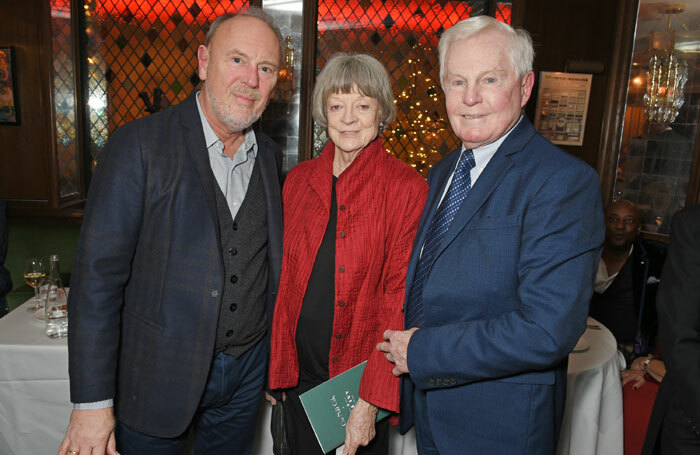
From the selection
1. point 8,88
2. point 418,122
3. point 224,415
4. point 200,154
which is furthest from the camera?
point 418,122

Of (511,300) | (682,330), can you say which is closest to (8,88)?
(511,300)

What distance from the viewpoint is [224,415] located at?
1569 mm

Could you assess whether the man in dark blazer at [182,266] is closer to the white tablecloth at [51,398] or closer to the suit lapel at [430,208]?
the suit lapel at [430,208]

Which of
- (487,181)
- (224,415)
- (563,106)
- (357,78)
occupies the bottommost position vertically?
(224,415)

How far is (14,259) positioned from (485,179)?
4059 millimetres

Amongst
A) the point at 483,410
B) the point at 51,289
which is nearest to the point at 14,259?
the point at 51,289

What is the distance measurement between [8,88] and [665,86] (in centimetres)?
520

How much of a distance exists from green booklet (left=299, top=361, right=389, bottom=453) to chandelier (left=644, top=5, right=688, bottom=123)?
348 centimetres

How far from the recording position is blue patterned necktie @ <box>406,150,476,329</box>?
1232 millimetres

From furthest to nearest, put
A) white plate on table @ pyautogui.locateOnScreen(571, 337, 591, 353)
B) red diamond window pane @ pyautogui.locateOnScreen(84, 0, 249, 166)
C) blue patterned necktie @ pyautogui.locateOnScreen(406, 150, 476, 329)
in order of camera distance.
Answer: red diamond window pane @ pyautogui.locateOnScreen(84, 0, 249, 166), white plate on table @ pyautogui.locateOnScreen(571, 337, 591, 353), blue patterned necktie @ pyautogui.locateOnScreen(406, 150, 476, 329)

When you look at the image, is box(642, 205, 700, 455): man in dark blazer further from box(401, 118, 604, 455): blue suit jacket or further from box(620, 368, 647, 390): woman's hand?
box(620, 368, 647, 390): woman's hand

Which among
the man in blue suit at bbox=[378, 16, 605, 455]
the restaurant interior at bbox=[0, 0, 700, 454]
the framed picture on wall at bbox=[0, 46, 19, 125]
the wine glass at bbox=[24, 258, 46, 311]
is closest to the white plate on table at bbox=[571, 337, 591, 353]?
the man in blue suit at bbox=[378, 16, 605, 455]

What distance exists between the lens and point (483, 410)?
1166 millimetres

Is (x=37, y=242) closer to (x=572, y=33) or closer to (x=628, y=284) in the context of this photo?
(x=628, y=284)
